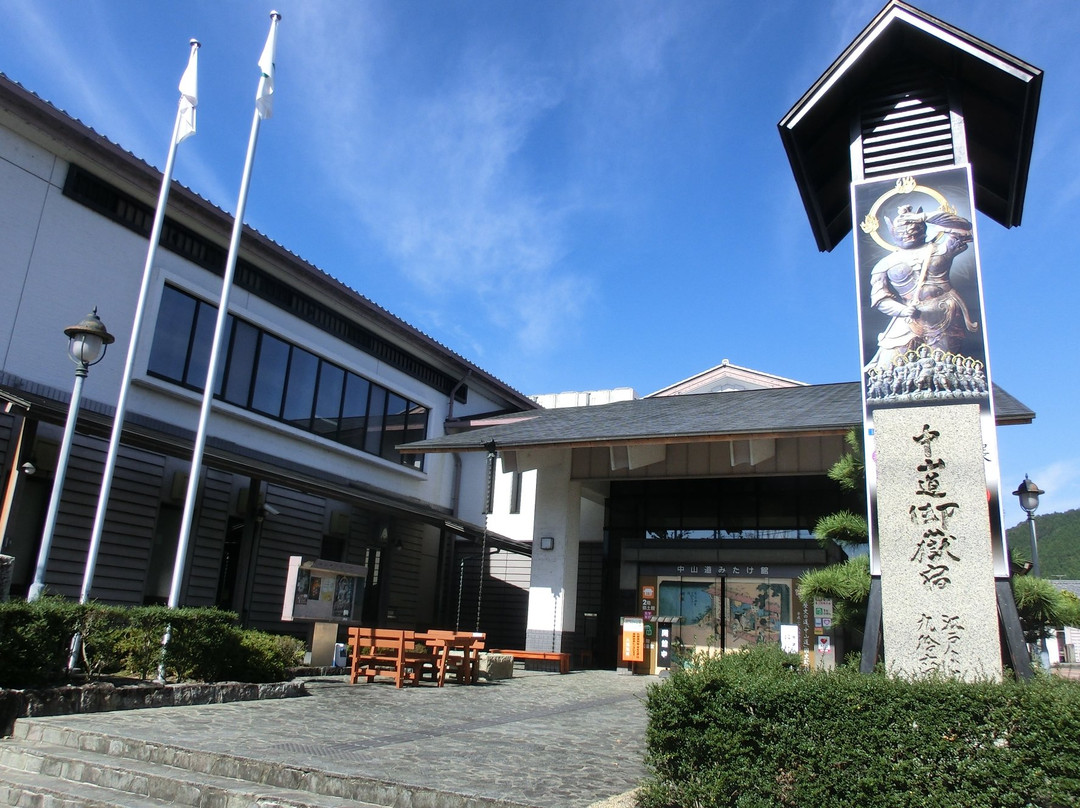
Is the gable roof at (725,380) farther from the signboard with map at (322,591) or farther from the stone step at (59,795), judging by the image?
the stone step at (59,795)

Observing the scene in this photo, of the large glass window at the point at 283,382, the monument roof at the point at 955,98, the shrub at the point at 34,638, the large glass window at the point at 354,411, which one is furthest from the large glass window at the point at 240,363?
the monument roof at the point at 955,98

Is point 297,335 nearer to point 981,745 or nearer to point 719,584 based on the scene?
point 719,584

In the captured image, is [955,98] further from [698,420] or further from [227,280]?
[227,280]

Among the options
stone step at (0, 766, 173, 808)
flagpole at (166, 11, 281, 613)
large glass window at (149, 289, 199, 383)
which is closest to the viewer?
stone step at (0, 766, 173, 808)

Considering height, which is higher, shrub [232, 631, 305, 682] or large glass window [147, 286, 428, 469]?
large glass window [147, 286, 428, 469]

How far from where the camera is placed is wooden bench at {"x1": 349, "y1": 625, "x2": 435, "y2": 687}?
12.9m

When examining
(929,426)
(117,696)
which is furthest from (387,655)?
(929,426)

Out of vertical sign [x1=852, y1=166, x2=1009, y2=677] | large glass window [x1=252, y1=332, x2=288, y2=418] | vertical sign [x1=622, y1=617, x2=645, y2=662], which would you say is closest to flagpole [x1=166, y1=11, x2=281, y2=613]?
large glass window [x1=252, y1=332, x2=288, y2=418]

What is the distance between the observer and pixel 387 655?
13680 millimetres

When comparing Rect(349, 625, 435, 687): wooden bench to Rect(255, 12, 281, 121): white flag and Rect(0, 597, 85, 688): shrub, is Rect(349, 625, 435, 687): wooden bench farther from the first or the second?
Rect(255, 12, 281, 121): white flag

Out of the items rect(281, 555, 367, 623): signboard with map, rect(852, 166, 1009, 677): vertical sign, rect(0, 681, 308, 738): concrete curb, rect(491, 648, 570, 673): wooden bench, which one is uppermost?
rect(852, 166, 1009, 677): vertical sign

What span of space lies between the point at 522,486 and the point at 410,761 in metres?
18.4

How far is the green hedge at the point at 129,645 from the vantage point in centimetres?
805

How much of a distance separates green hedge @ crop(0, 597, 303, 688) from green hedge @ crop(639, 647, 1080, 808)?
6.32 metres
